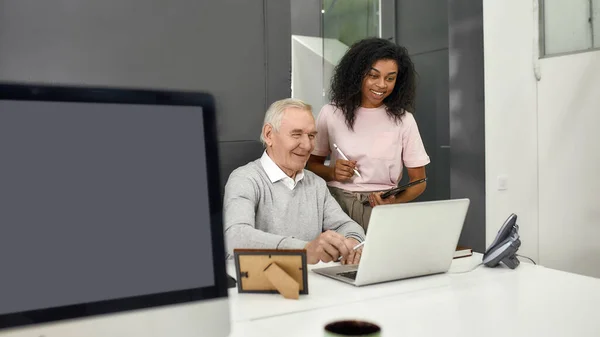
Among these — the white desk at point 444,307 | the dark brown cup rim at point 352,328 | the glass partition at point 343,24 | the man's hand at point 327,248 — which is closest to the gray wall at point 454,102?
the glass partition at point 343,24

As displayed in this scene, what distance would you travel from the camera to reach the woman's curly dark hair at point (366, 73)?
238cm

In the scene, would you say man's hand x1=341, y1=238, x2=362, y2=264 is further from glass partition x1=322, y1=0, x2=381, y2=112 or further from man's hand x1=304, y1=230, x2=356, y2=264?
→ glass partition x1=322, y1=0, x2=381, y2=112

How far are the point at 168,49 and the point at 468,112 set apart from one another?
6.54 feet

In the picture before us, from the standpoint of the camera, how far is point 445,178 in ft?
12.8

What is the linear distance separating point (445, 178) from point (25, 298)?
3510mm

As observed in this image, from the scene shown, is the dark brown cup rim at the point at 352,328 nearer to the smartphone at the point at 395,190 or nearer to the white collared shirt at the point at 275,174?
the white collared shirt at the point at 275,174

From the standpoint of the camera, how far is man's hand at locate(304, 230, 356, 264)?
1546 mm

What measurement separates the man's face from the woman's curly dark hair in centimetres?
38

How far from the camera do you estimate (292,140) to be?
6.58 ft

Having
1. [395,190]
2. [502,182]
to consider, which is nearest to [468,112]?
[502,182]

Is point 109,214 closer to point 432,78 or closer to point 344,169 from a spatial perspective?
point 344,169

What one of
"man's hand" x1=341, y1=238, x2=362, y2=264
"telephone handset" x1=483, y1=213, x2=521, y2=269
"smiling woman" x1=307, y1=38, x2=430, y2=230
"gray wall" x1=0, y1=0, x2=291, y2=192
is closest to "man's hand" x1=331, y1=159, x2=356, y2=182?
"smiling woman" x1=307, y1=38, x2=430, y2=230

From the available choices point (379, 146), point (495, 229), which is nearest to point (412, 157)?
point (379, 146)

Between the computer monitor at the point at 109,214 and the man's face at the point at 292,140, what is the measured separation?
1.21 metres
